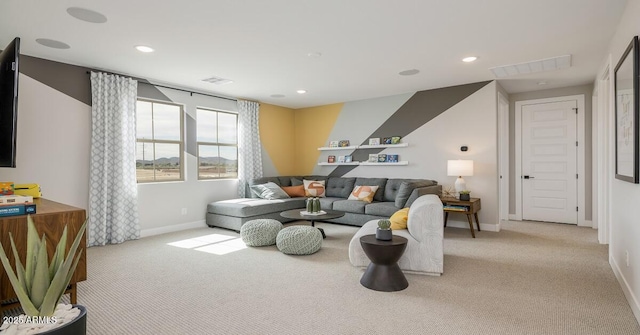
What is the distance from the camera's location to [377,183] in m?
6.07

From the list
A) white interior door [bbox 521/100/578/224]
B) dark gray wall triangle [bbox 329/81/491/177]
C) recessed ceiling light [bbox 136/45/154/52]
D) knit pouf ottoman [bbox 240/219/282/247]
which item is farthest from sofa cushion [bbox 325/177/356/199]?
recessed ceiling light [bbox 136/45/154/52]

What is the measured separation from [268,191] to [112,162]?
8.20 feet

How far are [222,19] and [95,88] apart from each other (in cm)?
262

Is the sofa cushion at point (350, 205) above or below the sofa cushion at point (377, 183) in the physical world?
below

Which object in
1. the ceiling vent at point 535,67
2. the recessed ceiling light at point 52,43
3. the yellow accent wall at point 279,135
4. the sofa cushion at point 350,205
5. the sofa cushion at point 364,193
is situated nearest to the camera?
the recessed ceiling light at point 52,43

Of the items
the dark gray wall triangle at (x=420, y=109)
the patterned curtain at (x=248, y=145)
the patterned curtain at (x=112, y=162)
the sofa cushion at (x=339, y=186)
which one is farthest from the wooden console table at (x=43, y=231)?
the dark gray wall triangle at (x=420, y=109)

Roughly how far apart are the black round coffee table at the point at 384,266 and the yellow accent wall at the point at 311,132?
4.53 metres

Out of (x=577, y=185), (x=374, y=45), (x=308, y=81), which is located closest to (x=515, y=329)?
(x=374, y=45)

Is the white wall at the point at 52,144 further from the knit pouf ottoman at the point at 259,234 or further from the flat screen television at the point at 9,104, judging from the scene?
the knit pouf ottoman at the point at 259,234

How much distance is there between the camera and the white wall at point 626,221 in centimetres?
239

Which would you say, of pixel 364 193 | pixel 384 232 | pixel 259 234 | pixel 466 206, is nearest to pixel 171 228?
pixel 259 234

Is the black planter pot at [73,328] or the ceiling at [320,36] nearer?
the black planter pot at [73,328]

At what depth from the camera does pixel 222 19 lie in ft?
10.0

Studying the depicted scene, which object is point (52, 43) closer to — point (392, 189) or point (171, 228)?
point (171, 228)
